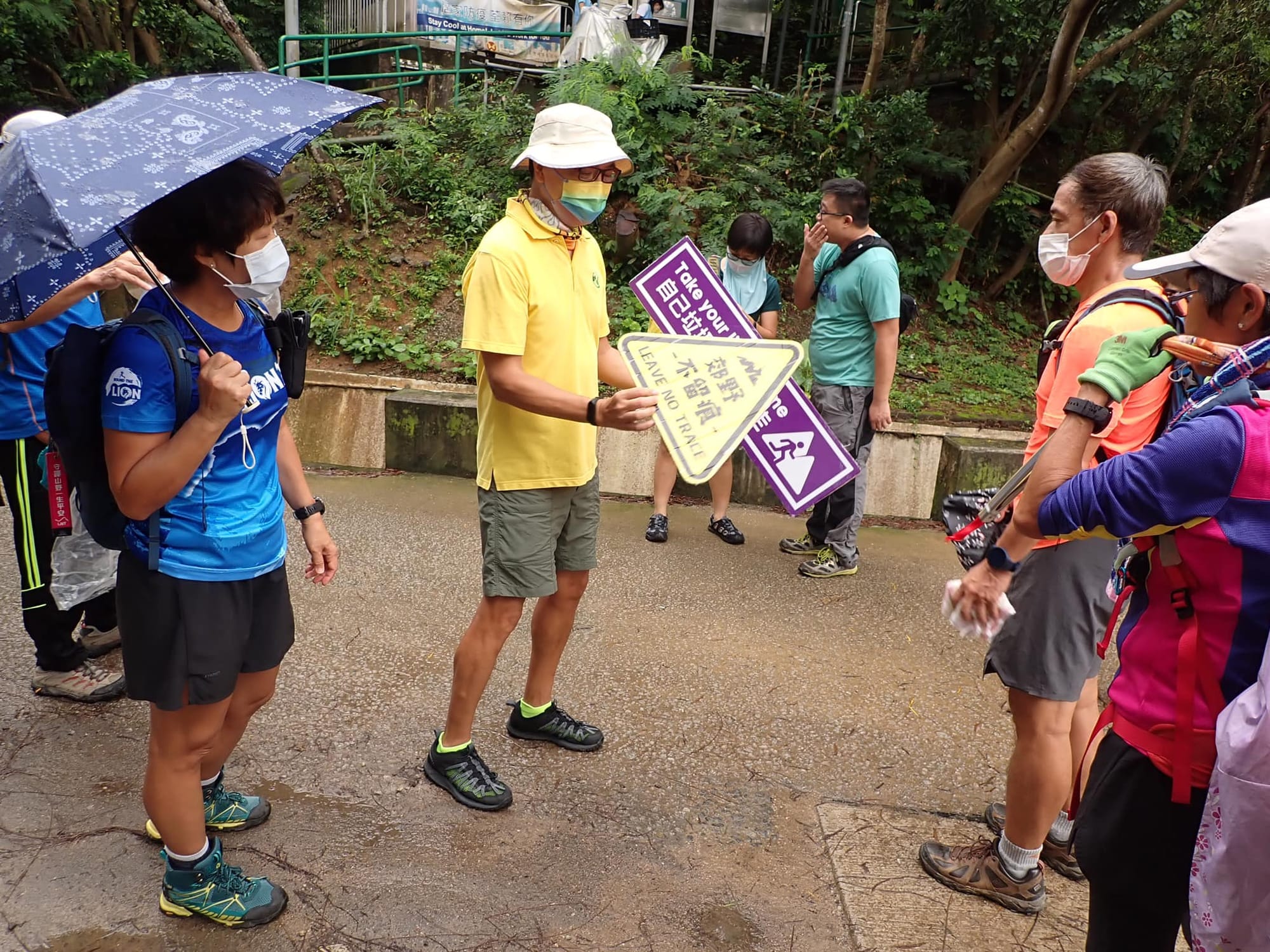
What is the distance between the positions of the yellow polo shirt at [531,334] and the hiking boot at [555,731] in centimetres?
91

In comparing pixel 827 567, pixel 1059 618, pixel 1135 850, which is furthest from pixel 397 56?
pixel 1135 850

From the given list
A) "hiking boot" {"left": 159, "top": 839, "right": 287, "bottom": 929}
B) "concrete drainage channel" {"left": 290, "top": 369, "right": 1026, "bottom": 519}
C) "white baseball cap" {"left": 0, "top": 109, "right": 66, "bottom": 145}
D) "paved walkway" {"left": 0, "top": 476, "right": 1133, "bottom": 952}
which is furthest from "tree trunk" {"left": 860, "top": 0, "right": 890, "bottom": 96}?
"hiking boot" {"left": 159, "top": 839, "right": 287, "bottom": 929}

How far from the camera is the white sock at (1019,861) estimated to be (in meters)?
2.66

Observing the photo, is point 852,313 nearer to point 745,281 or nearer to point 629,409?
point 745,281

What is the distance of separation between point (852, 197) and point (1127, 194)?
2.49 metres

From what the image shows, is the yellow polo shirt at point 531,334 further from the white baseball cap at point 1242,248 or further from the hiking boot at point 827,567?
the hiking boot at point 827,567

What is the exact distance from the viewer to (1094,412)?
73.3 inches

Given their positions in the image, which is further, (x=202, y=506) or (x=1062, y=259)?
(x=1062, y=259)

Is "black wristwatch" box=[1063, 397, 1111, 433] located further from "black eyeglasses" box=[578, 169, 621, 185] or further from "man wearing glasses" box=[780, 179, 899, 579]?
"man wearing glasses" box=[780, 179, 899, 579]

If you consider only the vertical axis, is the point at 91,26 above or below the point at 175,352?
above

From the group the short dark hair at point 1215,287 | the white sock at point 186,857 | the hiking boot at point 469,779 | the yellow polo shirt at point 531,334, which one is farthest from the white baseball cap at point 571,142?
the white sock at point 186,857

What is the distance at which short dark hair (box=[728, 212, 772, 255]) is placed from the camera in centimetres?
542

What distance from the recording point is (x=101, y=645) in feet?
12.0

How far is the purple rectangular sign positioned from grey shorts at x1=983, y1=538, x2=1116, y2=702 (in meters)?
1.67
